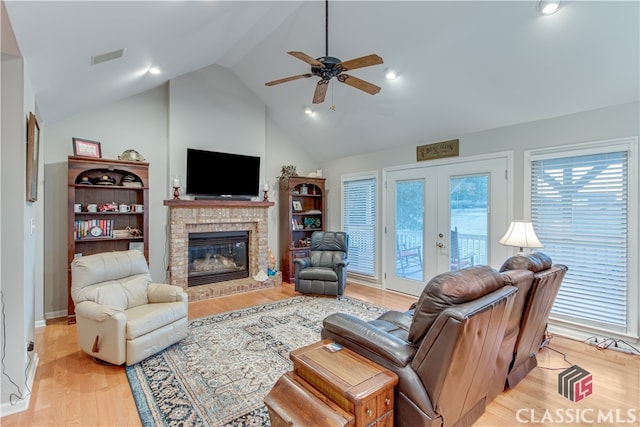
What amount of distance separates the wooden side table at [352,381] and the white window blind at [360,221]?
4043mm

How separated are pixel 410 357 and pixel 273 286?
13.7ft

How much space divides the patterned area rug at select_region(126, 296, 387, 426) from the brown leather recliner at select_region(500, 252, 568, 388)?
70.2 inches

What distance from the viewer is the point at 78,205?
3980mm

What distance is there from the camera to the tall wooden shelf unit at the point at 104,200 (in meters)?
3.85

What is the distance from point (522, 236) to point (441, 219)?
58.9 inches

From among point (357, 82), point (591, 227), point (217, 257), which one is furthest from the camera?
point (217, 257)

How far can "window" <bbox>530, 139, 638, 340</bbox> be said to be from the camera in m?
3.16

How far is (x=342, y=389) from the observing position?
1.49 metres

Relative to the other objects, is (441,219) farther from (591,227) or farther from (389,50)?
(389,50)

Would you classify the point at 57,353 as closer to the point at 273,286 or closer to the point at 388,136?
the point at 273,286

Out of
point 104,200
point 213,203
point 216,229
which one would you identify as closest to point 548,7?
point 213,203

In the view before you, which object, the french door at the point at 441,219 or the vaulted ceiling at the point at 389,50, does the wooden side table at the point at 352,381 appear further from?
the french door at the point at 441,219

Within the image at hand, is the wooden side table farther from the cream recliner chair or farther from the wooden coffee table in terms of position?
the cream recliner chair

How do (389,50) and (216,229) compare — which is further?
(216,229)
